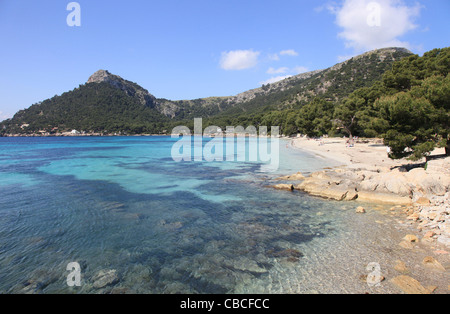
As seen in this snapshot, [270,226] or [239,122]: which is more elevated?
[239,122]

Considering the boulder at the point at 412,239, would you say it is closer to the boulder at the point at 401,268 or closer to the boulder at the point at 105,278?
the boulder at the point at 401,268

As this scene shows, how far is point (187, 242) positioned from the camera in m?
9.68

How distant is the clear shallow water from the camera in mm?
7035

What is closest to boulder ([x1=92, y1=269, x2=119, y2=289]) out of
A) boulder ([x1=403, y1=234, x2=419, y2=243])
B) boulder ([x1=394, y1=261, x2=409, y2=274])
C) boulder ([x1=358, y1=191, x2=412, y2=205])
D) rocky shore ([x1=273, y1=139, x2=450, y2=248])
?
boulder ([x1=394, y1=261, x2=409, y2=274])

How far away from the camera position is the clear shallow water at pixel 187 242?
23.1ft

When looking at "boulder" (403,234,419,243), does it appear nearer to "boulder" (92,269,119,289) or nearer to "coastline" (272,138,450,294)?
"coastline" (272,138,450,294)

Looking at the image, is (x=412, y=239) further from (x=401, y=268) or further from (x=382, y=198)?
(x=382, y=198)

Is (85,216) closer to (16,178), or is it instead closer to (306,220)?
(306,220)

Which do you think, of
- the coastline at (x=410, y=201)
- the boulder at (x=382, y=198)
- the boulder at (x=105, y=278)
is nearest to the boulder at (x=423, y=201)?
the coastline at (x=410, y=201)

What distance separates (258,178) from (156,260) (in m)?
15.3
